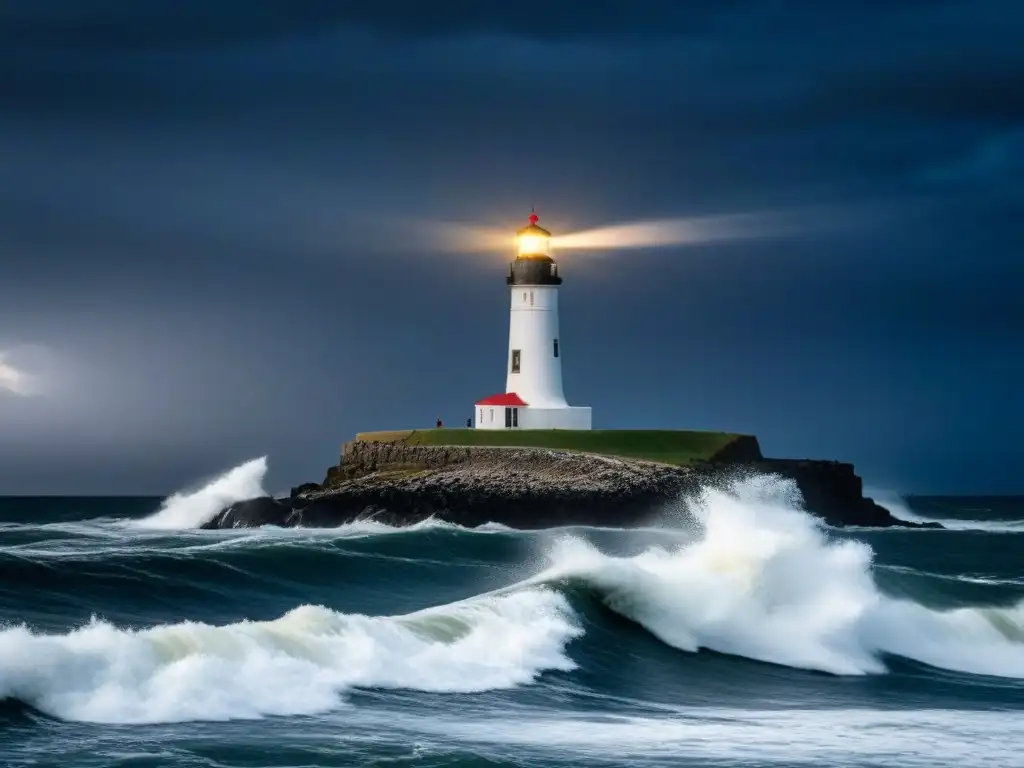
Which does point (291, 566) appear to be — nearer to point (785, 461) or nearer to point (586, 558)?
point (586, 558)

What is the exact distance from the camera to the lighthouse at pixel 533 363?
4816cm

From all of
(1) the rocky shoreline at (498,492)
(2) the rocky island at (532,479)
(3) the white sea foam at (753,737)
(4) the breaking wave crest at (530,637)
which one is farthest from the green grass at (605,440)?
(3) the white sea foam at (753,737)

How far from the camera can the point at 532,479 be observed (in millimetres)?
42156

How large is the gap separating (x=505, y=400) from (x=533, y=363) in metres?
1.44

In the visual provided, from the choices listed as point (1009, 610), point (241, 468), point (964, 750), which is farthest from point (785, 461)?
point (964, 750)

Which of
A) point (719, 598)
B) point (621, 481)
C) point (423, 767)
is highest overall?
point (621, 481)

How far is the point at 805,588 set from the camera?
781 inches

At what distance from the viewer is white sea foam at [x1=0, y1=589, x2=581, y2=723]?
1191cm

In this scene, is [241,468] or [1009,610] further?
[241,468]

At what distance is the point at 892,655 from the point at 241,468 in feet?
113

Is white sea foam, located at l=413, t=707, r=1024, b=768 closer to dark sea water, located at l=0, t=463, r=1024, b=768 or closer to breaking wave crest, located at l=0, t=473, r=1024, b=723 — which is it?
dark sea water, located at l=0, t=463, r=1024, b=768

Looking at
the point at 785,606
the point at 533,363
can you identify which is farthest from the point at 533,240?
the point at 785,606

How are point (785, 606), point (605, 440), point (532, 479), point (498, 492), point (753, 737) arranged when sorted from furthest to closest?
1. point (605, 440)
2. point (532, 479)
3. point (498, 492)
4. point (785, 606)
5. point (753, 737)

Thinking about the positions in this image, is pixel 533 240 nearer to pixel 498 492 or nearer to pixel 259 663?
pixel 498 492
